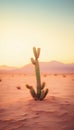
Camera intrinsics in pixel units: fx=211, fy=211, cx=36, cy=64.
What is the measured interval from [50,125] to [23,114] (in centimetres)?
137

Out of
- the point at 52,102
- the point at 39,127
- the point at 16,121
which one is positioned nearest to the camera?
the point at 39,127

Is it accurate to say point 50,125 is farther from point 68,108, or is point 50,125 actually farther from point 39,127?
point 68,108

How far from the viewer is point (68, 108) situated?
25.9 ft

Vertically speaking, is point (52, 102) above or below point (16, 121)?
below

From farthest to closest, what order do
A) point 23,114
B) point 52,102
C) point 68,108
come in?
point 52,102
point 68,108
point 23,114

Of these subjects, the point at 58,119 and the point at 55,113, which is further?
the point at 55,113

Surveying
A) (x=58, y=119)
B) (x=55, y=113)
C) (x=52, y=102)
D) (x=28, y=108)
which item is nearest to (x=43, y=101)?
(x=52, y=102)

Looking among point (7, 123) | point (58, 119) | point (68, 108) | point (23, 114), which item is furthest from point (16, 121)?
point (68, 108)

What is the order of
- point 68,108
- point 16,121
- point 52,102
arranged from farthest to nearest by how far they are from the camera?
point 52,102 → point 68,108 → point 16,121

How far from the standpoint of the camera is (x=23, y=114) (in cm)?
720

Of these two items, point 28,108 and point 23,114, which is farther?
point 28,108

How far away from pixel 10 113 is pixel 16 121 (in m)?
1.04

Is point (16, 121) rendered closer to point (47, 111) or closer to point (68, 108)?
point (47, 111)

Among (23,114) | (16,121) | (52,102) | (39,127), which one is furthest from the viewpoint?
(52,102)
